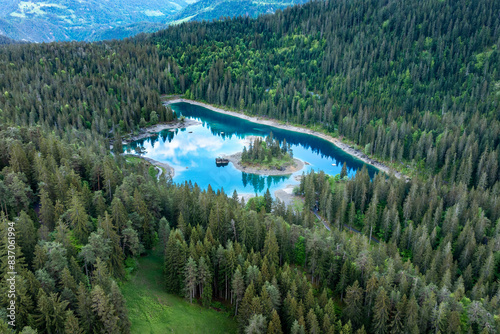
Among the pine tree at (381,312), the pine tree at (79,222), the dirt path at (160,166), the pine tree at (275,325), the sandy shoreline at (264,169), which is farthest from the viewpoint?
the sandy shoreline at (264,169)

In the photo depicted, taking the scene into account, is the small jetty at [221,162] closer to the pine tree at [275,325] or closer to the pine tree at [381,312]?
the pine tree at [381,312]

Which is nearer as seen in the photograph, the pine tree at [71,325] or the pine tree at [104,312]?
the pine tree at [71,325]

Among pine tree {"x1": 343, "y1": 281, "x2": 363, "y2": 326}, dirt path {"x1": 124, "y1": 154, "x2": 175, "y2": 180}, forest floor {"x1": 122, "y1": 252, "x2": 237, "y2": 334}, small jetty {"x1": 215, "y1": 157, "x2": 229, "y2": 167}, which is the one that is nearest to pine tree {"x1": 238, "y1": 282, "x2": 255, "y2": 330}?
forest floor {"x1": 122, "y1": 252, "x2": 237, "y2": 334}

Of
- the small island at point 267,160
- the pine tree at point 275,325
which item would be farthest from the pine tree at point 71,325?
the small island at point 267,160

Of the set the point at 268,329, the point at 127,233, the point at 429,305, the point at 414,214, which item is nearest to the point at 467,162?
the point at 414,214

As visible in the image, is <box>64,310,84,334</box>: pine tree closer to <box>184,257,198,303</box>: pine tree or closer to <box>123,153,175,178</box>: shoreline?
<box>184,257,198,303</box>: pine tree

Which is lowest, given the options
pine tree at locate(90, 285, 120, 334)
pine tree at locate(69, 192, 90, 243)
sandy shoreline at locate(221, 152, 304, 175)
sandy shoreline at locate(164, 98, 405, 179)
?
sandy shoreline at locate(221, 152, 304, 175)
